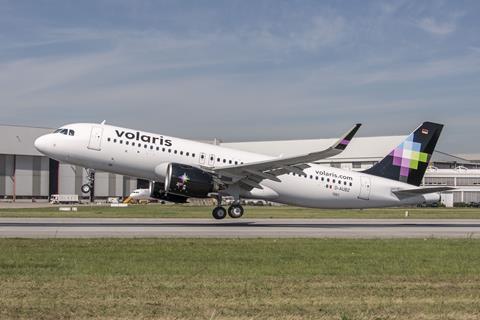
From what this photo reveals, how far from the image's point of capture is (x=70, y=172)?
114 meters

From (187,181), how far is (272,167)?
483cm

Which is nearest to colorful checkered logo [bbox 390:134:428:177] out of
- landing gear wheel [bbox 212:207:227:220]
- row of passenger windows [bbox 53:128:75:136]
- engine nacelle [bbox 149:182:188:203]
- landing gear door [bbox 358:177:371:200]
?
landing gear door [bbox 358:177:371:200]

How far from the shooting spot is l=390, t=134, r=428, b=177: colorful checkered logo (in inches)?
1630

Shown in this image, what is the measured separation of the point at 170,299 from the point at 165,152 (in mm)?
25716

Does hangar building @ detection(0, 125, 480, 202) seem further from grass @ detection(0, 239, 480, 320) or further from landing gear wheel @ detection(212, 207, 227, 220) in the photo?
grass @ detection(0, 239, 480, 320)

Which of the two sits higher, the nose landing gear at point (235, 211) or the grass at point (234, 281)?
the nose landing gear at point (235, 211)

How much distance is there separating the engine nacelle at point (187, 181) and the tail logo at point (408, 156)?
13066 millimetres

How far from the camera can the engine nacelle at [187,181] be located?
34500 mm

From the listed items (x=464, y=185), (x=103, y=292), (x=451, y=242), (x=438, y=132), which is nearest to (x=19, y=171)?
(x=464, y=185)

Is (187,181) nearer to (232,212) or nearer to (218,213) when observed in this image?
(218,213)

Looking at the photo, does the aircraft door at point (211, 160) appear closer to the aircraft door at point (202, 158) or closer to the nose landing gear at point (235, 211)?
the aircraft door at point (202, 158)

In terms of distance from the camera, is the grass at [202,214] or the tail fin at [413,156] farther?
the grass at [202,214]

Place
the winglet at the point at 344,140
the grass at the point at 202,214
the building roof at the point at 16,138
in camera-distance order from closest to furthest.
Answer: the winglet at the point at 344,140, the grass at the point at 202,214, the building roof at the point at 16,138

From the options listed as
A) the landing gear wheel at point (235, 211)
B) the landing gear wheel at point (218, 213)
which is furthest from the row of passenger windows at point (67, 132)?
the landing gear wheel at point (235, 211)
